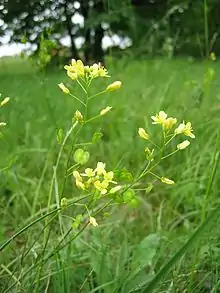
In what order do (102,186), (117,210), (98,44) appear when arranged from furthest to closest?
(98,44), (117,210), (102,186)

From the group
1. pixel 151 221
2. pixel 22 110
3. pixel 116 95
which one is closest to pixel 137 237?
pixel 151 221

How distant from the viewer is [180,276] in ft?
2.92

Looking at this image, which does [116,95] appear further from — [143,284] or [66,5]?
[143,284]

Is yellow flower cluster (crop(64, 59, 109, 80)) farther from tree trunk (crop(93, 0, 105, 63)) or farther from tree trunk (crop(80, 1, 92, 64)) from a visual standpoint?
tree trunk (crop(93, 0, 105, 63))

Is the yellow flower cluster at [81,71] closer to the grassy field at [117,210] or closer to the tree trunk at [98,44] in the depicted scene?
the grassy field at [117,210]

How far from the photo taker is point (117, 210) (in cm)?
131

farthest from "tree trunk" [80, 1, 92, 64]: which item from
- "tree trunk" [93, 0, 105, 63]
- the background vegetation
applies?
the background vegetation

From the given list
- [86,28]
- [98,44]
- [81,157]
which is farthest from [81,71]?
[98,44]

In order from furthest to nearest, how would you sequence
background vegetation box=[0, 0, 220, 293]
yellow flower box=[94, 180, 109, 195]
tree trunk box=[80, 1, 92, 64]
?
tree trunk box=[80, 1, 92, 64]
background vegetation box=[0, 0, 220, 293]
yellow flower box=[94, 180, 109, 195]

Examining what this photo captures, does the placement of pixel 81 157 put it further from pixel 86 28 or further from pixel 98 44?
pixel 98 44

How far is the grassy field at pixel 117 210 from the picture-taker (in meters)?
0.89

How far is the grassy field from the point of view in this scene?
0.89m

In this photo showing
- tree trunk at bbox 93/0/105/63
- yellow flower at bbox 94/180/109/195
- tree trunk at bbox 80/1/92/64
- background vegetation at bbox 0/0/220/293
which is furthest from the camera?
tree trunk at bbox 93/0/105/63

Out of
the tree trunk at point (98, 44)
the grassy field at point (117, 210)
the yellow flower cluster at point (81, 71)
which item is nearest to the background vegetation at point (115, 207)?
the grassy field at point (117, 210)
